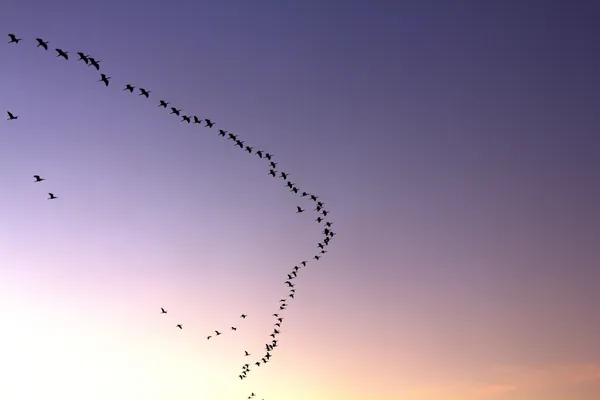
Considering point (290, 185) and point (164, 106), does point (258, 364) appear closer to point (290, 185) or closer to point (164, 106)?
point (290, 185)

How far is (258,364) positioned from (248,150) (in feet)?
101

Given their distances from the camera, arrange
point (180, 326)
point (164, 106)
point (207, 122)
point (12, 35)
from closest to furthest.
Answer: point (12, 35) < point (164, 106) < point (207, 122) < point (180, 326)

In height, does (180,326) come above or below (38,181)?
above

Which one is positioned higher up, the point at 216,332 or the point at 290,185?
the point at 290,185

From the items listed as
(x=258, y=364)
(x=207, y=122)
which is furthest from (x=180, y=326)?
(x=207, y=122)

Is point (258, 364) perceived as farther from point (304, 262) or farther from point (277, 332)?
A: point (304, 262)

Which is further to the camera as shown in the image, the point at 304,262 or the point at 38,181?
the point at 304,262

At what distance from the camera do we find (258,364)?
70.2 meters

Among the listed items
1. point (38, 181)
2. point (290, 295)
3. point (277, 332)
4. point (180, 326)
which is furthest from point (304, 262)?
point (38, 181)

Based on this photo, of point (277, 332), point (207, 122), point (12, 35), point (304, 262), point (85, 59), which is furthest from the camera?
point (277, 332)

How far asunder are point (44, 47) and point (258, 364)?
47351 millimetres

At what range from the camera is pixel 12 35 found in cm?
3684

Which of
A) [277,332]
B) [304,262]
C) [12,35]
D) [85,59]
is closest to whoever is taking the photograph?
[12,35]

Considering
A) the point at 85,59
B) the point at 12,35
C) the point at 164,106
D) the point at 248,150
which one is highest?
the point at 248,150
